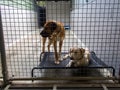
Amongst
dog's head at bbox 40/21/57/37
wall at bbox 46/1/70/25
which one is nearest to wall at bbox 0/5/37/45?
dog's head at bbox 40/21/57/37

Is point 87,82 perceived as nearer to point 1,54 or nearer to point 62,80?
point 62,80

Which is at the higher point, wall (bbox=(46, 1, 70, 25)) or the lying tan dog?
wall (bbox=(46, 1, 70, 25))

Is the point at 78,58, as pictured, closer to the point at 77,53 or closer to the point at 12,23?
the point at 77,53

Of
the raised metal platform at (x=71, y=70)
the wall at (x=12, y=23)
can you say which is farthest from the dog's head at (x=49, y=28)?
the raised metal platform at (x=71, y=70)

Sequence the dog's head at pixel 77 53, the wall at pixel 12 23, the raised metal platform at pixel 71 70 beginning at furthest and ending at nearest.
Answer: the wall at pixel 12 23
the dog's head at pixel 77 53
the raised metal platform at pixel 71 70

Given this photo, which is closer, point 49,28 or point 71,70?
point 71,70

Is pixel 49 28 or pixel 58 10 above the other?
pixel 58 10

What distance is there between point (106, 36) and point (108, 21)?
0.24 m

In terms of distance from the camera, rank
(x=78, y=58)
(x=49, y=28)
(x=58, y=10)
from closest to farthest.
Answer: (x=78, y=58) → (x=49, y=28) → (x=58, y=10)

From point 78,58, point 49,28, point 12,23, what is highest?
point 12,23

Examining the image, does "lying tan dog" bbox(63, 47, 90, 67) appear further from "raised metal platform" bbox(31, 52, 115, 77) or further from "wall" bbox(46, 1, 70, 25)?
"wall" bbox(46, 1, 70, 25)

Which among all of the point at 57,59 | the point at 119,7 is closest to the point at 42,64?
the point at 57,59

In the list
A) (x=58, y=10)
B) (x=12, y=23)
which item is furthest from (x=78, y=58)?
(x=12, y=23)

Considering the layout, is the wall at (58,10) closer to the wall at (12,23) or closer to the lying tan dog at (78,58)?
the wall at (12,23)
